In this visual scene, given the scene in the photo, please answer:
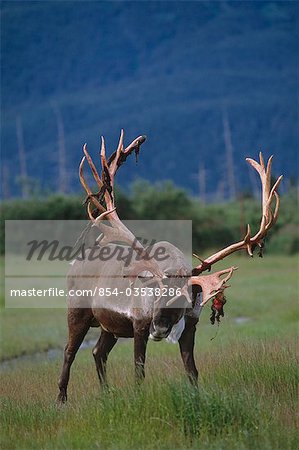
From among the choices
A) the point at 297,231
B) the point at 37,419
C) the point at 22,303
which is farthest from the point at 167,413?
the point at 297,231

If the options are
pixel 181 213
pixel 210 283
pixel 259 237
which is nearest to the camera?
pixel 210 283

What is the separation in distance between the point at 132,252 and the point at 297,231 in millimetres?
41836

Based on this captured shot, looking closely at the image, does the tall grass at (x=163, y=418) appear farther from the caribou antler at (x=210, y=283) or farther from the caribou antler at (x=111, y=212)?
the caribou antler at (x=111, y=212)

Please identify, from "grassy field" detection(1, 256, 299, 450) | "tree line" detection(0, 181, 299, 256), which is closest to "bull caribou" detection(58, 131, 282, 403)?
"grassy field" detection(1, 256, 299, 450)

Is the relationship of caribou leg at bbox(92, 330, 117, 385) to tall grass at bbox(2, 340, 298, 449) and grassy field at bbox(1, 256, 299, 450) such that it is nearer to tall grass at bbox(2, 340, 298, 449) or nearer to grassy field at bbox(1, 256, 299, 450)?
grassy field at bbox(1, 256, 299, 450)

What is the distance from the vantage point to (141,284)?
10.9 metres

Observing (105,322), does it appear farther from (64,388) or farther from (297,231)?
(297,231)

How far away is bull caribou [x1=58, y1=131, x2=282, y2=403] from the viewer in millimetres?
10508

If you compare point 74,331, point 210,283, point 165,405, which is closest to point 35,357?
point 74,331

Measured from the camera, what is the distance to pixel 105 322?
1155 centimetres

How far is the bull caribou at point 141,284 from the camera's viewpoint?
10.5 metres

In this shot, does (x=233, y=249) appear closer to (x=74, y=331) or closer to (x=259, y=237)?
(x=259, y=237)

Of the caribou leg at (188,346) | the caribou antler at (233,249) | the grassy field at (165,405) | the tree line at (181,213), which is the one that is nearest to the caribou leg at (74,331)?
the grassy field at (165,405)

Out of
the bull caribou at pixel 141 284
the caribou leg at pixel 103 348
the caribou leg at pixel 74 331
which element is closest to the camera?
the bull caribou at pixel 141 284
